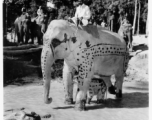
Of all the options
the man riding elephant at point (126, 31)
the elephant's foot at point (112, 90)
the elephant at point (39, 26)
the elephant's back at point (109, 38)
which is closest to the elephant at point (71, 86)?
the elephant's foot at point (112, 90)

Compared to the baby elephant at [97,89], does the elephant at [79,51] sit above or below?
above

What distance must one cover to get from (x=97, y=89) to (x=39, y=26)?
10.0m

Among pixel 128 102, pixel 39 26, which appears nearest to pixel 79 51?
pixel 128 102

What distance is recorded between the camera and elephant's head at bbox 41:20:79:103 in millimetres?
4762

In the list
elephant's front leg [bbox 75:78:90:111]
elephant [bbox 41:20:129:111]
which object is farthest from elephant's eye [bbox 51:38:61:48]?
elephant's front leg [bbox 75:78:90:111]

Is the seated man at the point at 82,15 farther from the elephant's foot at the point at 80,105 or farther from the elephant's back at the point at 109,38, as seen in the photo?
the elephant's foot at the point at 80,105

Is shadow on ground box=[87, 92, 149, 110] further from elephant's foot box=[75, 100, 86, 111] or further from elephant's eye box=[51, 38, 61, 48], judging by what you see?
elephant's eye box=[51, 38, 61, 48]

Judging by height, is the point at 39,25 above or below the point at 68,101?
above

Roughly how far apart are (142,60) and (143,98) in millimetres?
4731

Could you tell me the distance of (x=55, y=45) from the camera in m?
4.79

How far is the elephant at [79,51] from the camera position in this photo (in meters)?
4.80

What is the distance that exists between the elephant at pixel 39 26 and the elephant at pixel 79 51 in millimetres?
9418

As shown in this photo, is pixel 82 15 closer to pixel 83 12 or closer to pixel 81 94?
pixel 83 12

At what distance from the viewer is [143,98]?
626cm
